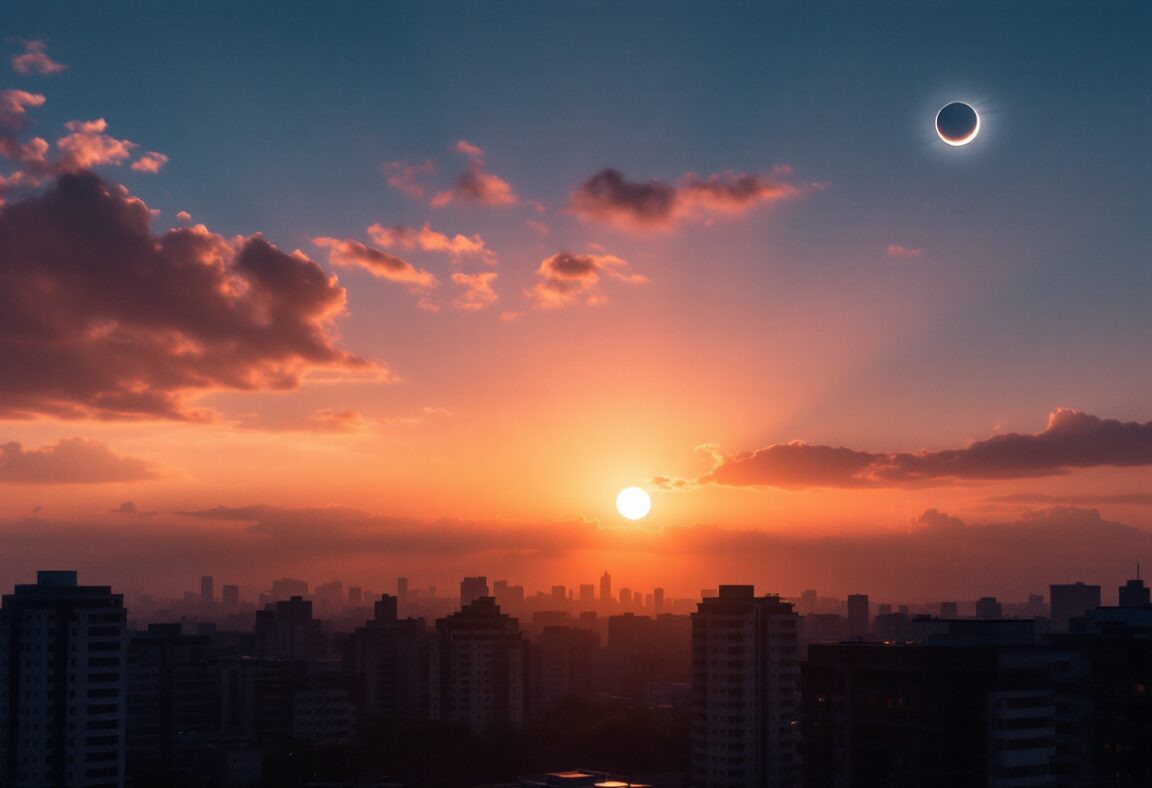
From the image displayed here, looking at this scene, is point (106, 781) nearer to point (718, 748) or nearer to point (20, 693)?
point (20, 693)

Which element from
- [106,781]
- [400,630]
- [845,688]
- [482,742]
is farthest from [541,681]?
[845,688]

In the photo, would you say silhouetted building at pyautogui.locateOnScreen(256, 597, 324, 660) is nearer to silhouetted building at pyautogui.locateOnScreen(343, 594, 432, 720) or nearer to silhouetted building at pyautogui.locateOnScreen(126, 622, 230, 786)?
silhouetted building at pyautogui.locateOnScreen(343, 594, 432, 720)

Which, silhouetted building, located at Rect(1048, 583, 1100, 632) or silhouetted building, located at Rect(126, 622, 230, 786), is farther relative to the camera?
silhouetted building, located at Rect(1048, 583, 1100, 632)

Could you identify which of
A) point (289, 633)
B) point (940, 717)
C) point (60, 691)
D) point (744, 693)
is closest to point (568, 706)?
point (744, 693)

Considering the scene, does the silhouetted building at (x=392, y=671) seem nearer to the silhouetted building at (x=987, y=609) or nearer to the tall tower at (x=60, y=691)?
the tall tower at (x=60, y=691)

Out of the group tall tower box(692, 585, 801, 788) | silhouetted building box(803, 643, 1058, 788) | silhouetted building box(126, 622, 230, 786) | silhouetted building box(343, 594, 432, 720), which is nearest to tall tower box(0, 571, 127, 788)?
silhouetted building box(126, 622, 230, 786)
